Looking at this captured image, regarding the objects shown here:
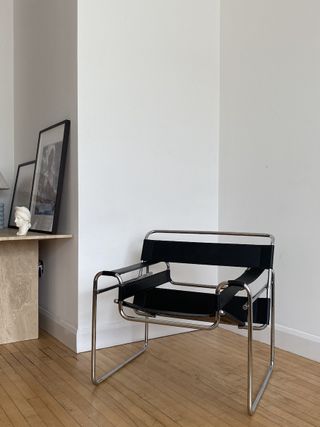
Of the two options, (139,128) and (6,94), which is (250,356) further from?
(6,94)

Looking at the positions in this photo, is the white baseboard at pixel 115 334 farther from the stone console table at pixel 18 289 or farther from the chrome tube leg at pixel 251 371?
the chrome tube leg at pixel 251 371

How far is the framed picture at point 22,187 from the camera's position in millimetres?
3121

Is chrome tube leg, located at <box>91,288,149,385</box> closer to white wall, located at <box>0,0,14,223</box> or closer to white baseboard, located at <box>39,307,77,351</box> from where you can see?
white baseboard, located at <box>39,307,77,351</box>

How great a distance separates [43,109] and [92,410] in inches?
76.1

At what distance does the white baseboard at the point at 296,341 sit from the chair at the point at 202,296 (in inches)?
10.3

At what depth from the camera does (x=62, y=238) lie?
2.58m

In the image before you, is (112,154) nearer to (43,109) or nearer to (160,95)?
(160,95)

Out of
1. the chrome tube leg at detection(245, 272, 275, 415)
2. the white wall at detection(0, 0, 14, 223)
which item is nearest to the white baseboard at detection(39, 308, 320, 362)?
the chrome tube leg at detection(245, 272, 275, 415)

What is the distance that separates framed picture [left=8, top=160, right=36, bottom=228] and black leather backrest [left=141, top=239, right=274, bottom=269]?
109 cm

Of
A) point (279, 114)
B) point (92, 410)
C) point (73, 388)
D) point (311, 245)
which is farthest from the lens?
point (279, 114)

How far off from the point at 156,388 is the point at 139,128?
1.44 metres

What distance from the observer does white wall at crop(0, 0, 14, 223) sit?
3447 millimetres

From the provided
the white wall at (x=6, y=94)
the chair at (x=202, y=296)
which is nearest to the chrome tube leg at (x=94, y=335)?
the chair at (x=202, y=296)

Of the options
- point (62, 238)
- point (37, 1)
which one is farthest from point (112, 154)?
point (37, 1)
